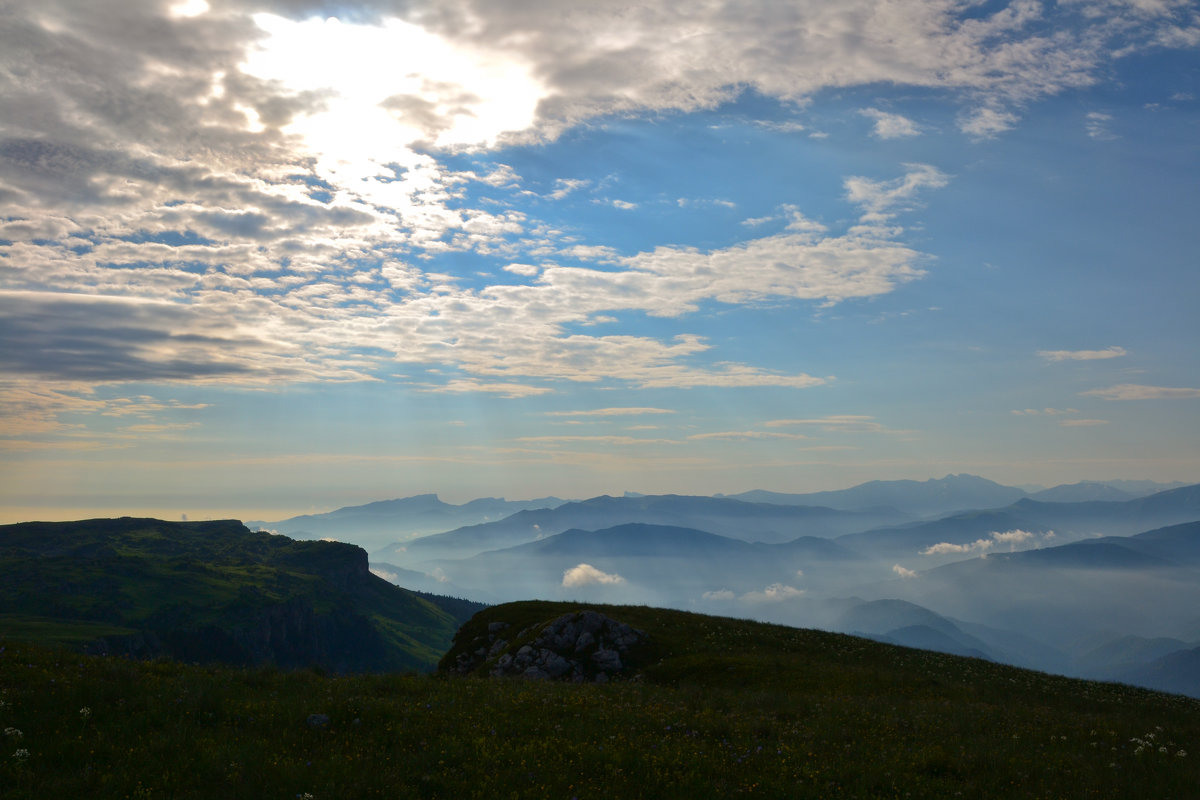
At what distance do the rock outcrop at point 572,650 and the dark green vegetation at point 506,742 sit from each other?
16.3 meters

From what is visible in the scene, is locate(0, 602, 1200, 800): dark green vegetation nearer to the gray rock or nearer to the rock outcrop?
the rock outcrop

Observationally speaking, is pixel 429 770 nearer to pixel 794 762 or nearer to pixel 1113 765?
pixel 794 762

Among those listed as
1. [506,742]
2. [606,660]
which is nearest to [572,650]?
[606,660]

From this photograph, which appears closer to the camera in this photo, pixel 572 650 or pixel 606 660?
pixel 606 660

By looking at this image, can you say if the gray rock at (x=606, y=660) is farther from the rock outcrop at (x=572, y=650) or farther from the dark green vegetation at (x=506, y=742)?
the dark green vegetation at (x=506, y=742)

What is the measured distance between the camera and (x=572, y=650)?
4328 centimetres

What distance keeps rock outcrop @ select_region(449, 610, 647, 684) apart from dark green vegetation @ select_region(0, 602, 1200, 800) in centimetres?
1626

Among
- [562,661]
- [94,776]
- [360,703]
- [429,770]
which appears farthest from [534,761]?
[562,661]

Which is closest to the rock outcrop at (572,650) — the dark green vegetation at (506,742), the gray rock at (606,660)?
the gray rock at (606,660)

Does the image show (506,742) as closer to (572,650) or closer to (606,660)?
(606,660)

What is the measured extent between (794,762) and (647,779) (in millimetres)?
4274

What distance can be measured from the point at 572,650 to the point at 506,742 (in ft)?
93.3

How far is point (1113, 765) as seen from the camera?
17.5 m

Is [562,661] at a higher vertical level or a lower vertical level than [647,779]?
lower
